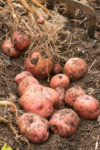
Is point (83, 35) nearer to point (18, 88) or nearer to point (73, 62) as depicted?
point (73, 62)

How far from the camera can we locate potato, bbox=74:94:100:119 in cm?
274

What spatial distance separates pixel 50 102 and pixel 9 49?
118 cm

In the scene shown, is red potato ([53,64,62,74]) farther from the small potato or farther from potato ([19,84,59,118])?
potato ([19,84,59,118])

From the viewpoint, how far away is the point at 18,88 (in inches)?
124

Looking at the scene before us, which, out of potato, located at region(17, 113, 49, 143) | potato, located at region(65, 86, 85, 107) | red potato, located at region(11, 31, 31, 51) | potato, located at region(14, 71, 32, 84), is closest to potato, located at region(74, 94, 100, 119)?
potato, located at region(65, 86, 85, 107)

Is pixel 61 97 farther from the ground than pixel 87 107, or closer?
closer

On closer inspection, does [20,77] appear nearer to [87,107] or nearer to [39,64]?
[39,64]

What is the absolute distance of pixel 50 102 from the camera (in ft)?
9.12

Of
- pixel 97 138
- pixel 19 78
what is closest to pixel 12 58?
pixel 19 78

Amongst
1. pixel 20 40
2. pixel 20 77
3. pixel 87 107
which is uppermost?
pixel 20 40

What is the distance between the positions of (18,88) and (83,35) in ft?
4.65

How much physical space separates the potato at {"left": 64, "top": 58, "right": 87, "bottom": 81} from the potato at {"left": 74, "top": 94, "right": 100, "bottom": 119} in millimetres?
614

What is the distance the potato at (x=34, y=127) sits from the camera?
2.47m

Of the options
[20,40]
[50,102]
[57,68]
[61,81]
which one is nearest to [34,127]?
[50,102]
